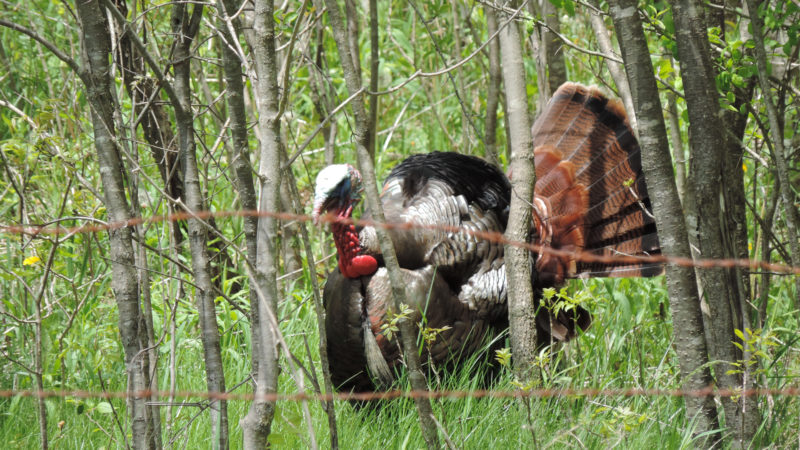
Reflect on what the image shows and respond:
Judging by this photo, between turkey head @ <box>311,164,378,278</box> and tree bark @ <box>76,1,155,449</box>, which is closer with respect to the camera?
tree bark @ <box>76,1,155,449</box>

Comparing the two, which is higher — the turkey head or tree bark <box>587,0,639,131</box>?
tree bark <box>587,0,639,131</box>

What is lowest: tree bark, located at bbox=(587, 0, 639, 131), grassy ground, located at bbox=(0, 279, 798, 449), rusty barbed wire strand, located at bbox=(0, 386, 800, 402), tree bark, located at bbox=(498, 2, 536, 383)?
grassy ground, located at bbox=(0, 279, 798, 449)

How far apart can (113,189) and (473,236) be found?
6.33 ft

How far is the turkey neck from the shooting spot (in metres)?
3.46

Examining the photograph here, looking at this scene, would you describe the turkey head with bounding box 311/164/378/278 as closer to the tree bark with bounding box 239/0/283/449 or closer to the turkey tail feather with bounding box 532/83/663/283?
the turkey tail feather with bounding box 532/83/663/283

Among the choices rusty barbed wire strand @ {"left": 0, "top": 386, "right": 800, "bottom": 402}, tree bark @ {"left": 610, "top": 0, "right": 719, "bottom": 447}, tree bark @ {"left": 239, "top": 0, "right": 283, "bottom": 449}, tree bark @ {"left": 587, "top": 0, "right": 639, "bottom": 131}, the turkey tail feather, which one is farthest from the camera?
the turkey tail feather

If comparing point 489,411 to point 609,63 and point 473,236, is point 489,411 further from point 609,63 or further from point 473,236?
point 609,63

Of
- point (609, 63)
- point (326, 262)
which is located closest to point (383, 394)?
point (609, 63)

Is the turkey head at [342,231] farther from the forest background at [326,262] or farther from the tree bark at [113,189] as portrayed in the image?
the tree bark at [113,189]

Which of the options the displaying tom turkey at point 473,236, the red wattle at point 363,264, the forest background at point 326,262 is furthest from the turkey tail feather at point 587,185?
the red wattle at point 363,264

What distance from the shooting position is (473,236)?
3686 millimetres

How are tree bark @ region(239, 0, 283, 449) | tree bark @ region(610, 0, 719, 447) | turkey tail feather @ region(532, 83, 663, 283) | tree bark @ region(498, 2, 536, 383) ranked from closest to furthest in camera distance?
1. tree bark @ region(239, 0, 283, 449)
2. tree bark @ region(610, 0, 719, 447)
3. tree bark @ region(498, 2, 536, 383)
4. turkey tail feather @ region(532, 83, 663, 283)

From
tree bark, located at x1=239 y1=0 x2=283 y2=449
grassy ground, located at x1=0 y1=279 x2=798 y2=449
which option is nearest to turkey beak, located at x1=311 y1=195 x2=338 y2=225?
grassy ground, located at x1=0 y1=279 x2=798 y2=449

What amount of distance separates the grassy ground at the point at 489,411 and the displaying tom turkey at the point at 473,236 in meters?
0.24
